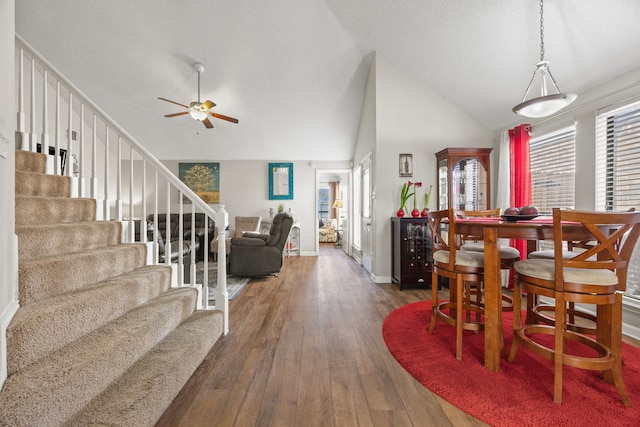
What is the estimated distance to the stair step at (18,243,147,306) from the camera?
46.4 inches

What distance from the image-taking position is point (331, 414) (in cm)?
130

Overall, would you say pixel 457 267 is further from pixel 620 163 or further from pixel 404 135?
pixel 404 135

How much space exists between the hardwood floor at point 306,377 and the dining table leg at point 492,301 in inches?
19.2

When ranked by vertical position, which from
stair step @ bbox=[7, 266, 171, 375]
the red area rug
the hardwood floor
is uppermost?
stair step @ bbox=[7, 266, 171, 375]

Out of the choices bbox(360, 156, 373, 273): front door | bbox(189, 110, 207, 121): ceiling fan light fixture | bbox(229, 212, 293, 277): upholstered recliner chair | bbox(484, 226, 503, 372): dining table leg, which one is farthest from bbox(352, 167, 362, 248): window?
bbox(484, 226, 503, 372): dining table leg

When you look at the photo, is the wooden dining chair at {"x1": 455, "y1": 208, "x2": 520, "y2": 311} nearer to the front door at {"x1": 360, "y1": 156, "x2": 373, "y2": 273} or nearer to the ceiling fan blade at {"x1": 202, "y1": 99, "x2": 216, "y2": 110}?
the front door at {"x1": 360, "y1": 156, "x2": 373, "y2": 273}

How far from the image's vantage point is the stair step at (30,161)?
2.03m

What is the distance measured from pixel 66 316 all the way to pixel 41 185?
1.44 metres

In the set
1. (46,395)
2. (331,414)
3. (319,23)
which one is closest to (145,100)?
(319,23)

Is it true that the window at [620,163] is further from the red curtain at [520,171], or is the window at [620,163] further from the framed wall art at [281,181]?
the framed wall art at [281,181]

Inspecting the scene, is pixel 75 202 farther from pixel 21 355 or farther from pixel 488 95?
pixel 488 95

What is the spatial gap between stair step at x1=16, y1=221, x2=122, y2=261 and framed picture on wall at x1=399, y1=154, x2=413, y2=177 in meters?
3.32

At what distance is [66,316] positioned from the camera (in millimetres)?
1138

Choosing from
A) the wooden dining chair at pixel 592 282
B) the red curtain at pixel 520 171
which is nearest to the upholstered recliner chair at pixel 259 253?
the red curtain at pixel 520 171
